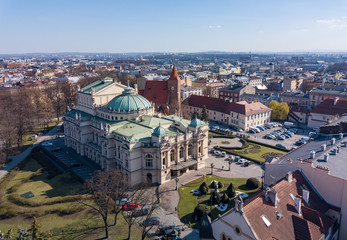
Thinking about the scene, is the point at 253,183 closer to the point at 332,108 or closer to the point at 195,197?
the point at 195,197

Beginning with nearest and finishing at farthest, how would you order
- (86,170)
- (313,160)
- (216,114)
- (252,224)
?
(252,224) → (313,160) → (86,170) → (216,114)

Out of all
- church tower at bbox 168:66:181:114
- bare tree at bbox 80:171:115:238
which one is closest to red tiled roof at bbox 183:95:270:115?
church tower at bbox 168:66:181:114

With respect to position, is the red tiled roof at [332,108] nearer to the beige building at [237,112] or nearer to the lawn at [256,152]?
the beige building at [237,112]

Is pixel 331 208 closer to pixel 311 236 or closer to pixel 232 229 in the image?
pixel 311 236

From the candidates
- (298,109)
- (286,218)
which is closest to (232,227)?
(286,218)

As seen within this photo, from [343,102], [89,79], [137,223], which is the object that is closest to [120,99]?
[137,223]
